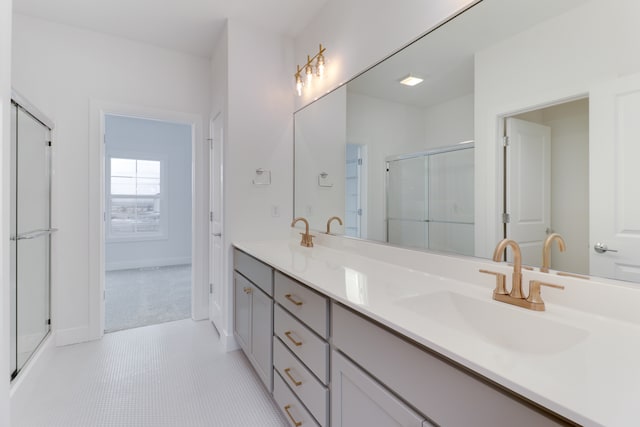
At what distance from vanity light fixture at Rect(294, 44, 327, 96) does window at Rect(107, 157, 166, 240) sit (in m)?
4.12

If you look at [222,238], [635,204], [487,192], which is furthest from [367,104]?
[222,238]

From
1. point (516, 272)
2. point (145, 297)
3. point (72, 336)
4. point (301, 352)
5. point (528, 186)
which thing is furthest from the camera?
point (145, 297)

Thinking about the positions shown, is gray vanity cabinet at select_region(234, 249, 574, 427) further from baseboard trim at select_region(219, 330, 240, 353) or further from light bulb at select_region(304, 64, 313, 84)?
light bulb at select_region(304, 64, 313, 84)

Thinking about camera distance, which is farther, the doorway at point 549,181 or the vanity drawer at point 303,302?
the vanity drawer at point 303,302

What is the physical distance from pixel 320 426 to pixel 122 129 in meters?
5.72

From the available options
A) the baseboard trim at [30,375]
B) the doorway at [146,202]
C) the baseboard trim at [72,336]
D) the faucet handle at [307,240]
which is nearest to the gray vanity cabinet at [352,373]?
the faucet handle at [307,240]

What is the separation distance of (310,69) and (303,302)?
1.88 metres

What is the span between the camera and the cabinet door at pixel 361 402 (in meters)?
0.84

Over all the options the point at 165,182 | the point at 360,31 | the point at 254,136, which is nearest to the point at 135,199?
the point at 165,182

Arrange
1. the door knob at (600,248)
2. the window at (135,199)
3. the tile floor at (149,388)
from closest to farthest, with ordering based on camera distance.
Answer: the door knob at (600,248) < the tile floor at (149,388) < the window at (135,199)

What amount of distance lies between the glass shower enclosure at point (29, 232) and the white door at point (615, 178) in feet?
9.06

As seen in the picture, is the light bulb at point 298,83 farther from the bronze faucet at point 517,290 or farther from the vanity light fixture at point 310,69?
the bronze faucet at point 517,290

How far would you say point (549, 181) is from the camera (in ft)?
3.53

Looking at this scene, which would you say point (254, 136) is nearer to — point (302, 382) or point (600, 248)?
point (302, 382)
